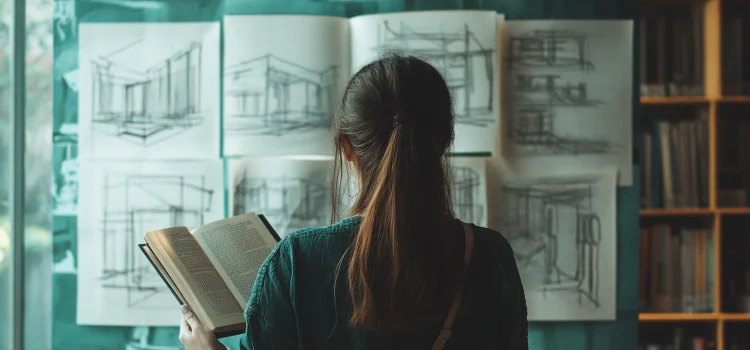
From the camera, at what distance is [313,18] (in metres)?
2.25

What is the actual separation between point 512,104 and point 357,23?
50cm

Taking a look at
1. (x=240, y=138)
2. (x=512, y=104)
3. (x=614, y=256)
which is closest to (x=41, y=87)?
(x=240, y=138)

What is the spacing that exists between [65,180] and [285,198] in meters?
0.67

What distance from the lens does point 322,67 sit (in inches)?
88.6

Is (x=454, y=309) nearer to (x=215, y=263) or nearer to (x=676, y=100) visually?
(x=215, y=263)

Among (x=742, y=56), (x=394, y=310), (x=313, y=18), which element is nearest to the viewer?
(x=394, y=310)

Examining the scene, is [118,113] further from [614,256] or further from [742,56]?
[742,56]

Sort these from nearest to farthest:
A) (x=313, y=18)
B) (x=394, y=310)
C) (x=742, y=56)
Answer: (x=394, y=310), (x=313, y=18), (x=742, y=56)

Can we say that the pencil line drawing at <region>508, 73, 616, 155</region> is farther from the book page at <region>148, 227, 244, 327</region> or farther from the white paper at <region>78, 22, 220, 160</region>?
the book page at <region>148, 227, 244, 327</region>

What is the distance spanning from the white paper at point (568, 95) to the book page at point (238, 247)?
0.91 m

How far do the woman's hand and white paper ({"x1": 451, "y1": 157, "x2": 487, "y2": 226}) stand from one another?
40.9 inches

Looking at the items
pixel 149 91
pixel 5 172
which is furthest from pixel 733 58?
pixel 5 172

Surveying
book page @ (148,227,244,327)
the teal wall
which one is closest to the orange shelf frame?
the teal wall

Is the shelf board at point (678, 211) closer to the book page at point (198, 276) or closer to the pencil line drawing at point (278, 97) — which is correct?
the pencil line drawing at point (278, 97)
